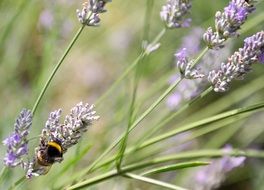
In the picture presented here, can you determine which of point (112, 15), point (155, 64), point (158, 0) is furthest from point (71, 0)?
point (112, 15)

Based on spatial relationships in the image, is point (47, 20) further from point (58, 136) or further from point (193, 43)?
point (58, 136)

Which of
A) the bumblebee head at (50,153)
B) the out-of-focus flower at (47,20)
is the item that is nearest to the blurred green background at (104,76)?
the out-of-focus flower at (47,20)

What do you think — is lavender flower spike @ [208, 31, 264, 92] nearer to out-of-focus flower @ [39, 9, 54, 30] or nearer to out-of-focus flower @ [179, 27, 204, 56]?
out-of-focus flower @ [179, 27, 204, 56]

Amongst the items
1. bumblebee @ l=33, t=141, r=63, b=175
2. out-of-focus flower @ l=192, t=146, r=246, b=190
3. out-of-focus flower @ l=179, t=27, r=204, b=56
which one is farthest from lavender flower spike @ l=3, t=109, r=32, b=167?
out-of-focus flower @ l=179, t=27, r=204, b=56

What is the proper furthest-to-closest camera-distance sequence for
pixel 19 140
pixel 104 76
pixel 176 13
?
pixel 104 76 → pixel 176 13 → pixel 19 140

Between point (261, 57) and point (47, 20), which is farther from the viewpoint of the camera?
point (47, 20)

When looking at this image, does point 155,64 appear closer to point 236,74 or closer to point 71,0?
point 71,0

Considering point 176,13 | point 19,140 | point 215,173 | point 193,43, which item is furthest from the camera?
point 193,43

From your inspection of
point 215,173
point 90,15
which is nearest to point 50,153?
point 90,15
